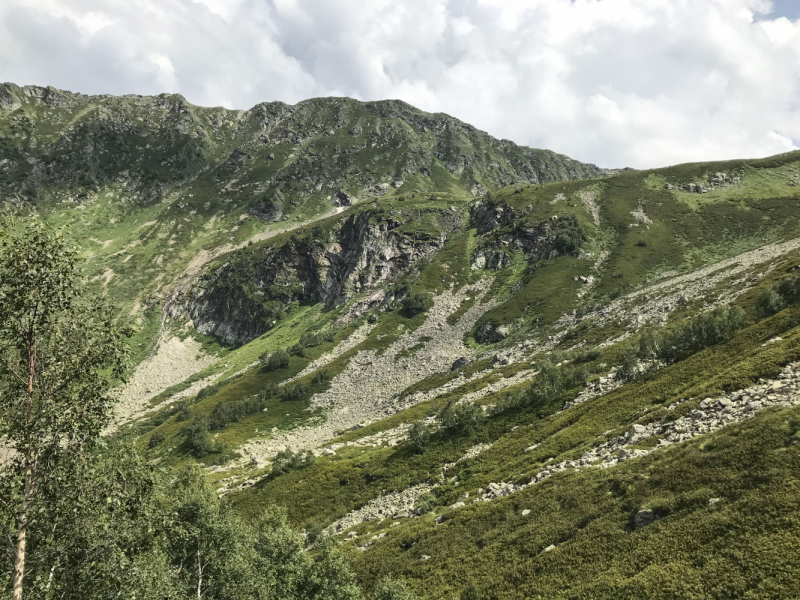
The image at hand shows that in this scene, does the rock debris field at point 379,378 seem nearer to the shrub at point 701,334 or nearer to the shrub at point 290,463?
the shrub at point 290,463

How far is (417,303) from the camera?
130 metres

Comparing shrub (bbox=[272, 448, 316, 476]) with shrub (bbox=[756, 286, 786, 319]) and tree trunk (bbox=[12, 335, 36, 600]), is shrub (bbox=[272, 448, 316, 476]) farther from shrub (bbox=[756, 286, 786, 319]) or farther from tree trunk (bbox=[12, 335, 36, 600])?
shrub (bbox=[756, 286, 786, 319])

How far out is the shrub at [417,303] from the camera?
424 feet

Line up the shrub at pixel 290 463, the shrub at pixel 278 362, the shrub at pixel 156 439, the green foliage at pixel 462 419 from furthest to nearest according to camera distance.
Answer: the shrub at pixel 278 362 < the shrub at pixel 156 439 < the shrub at pixel 290 463 < the green foliage at pixel 462 419

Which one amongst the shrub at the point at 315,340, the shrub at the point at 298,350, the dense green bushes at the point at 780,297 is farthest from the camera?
the shrub at the point at 315,340

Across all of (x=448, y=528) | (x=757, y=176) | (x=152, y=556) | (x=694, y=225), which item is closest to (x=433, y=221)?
(x=694, y=225)

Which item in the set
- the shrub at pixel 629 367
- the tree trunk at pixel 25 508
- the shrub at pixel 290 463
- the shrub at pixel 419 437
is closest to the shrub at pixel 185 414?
the shrub at pixel 290 463

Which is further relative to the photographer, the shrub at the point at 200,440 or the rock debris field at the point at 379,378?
the rock debris field at the point at 379,378

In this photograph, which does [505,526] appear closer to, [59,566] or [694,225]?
[59,566]

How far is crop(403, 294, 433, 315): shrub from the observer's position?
129m

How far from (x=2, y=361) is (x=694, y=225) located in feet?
562

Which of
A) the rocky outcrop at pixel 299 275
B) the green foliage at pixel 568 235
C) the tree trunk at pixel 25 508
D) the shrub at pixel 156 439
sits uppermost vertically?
the rocky outcrop at pixel 299 275

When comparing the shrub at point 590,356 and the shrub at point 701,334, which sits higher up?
the shrub at point 701,334

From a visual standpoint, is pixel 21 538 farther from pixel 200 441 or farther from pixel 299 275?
pixel 299 275
